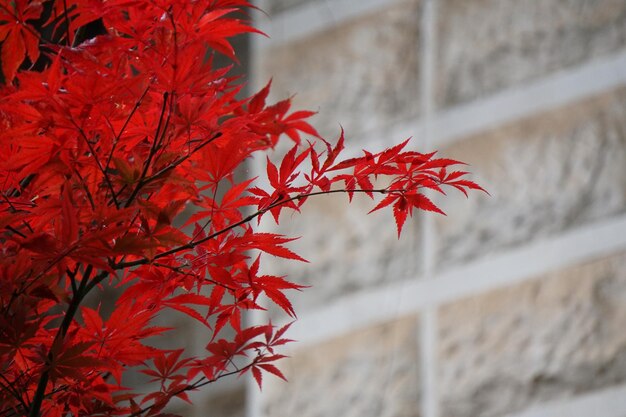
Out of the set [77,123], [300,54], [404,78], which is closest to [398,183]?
[77,123]

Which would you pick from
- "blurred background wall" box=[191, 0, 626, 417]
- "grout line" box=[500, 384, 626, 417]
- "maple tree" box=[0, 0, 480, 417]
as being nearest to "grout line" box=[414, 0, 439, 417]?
"blurred background wall" box=[191, 0, 626, 417]

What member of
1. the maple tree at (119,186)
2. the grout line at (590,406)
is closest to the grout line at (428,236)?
the grout line at (590,406)

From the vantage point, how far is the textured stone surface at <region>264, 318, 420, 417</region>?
154 cm

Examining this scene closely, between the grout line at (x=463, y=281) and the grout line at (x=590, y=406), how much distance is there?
18 cm

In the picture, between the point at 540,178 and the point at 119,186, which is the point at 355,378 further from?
the point at 119,186

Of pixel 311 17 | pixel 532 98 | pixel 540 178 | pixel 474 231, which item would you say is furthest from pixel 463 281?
pixel 311 17

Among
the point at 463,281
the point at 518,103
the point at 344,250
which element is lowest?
the point at 463,281

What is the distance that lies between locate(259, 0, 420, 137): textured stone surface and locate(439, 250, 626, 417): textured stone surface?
348 mm

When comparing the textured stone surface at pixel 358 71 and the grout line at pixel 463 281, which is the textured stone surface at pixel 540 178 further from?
the textured stone surface at pixel 358 71

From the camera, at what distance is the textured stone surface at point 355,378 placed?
5.05ft

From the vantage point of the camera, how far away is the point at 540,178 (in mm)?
1501

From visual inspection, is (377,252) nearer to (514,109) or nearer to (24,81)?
(514,109)

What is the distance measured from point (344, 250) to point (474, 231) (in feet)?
0.72

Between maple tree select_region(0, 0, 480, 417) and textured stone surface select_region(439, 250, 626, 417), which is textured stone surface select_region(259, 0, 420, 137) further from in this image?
maple tree select_region(0, 0, 480, 417)
